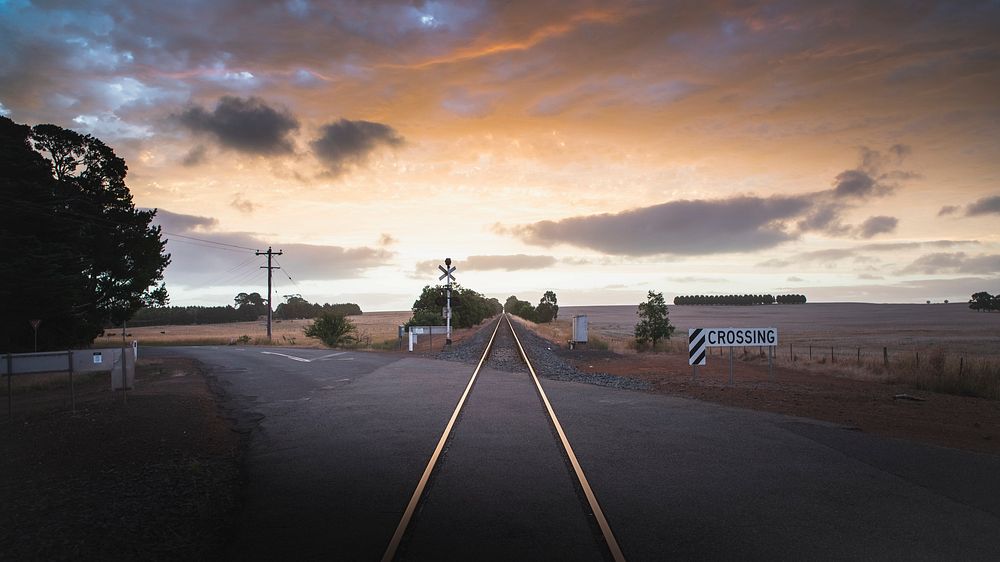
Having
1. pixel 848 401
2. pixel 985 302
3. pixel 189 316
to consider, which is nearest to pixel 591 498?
pixel 848 401

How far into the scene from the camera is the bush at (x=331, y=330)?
4174 cm

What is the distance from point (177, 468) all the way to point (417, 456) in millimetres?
3103

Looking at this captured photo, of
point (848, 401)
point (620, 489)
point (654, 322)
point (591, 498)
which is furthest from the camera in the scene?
point (654, 322)

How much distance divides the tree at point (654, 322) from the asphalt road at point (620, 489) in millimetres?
21605

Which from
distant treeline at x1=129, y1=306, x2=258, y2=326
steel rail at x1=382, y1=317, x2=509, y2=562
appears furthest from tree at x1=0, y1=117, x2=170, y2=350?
distant treeline at x1=129, y1=306, x2=258, y2=326

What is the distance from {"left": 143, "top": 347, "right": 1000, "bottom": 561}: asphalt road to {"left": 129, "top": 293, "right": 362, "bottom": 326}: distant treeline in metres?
108

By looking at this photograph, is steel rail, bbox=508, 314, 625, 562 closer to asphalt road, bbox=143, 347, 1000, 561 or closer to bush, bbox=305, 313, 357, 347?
asphalt road, bbox=143, 347, 1000, 561

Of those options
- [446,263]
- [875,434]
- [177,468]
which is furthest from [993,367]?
[446,263]

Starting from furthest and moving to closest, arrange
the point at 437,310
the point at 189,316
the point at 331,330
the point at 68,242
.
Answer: the point at 189,316
the point at 437,310
the point at 331,330
the point at 68,242

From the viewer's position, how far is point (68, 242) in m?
25.9

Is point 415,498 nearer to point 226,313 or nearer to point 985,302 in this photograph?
point 226,313

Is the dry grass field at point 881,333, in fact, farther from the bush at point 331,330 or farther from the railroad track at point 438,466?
the railroad track at point 438,466

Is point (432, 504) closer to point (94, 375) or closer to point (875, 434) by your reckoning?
point (875, 434)

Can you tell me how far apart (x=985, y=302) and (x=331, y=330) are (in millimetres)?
178759
